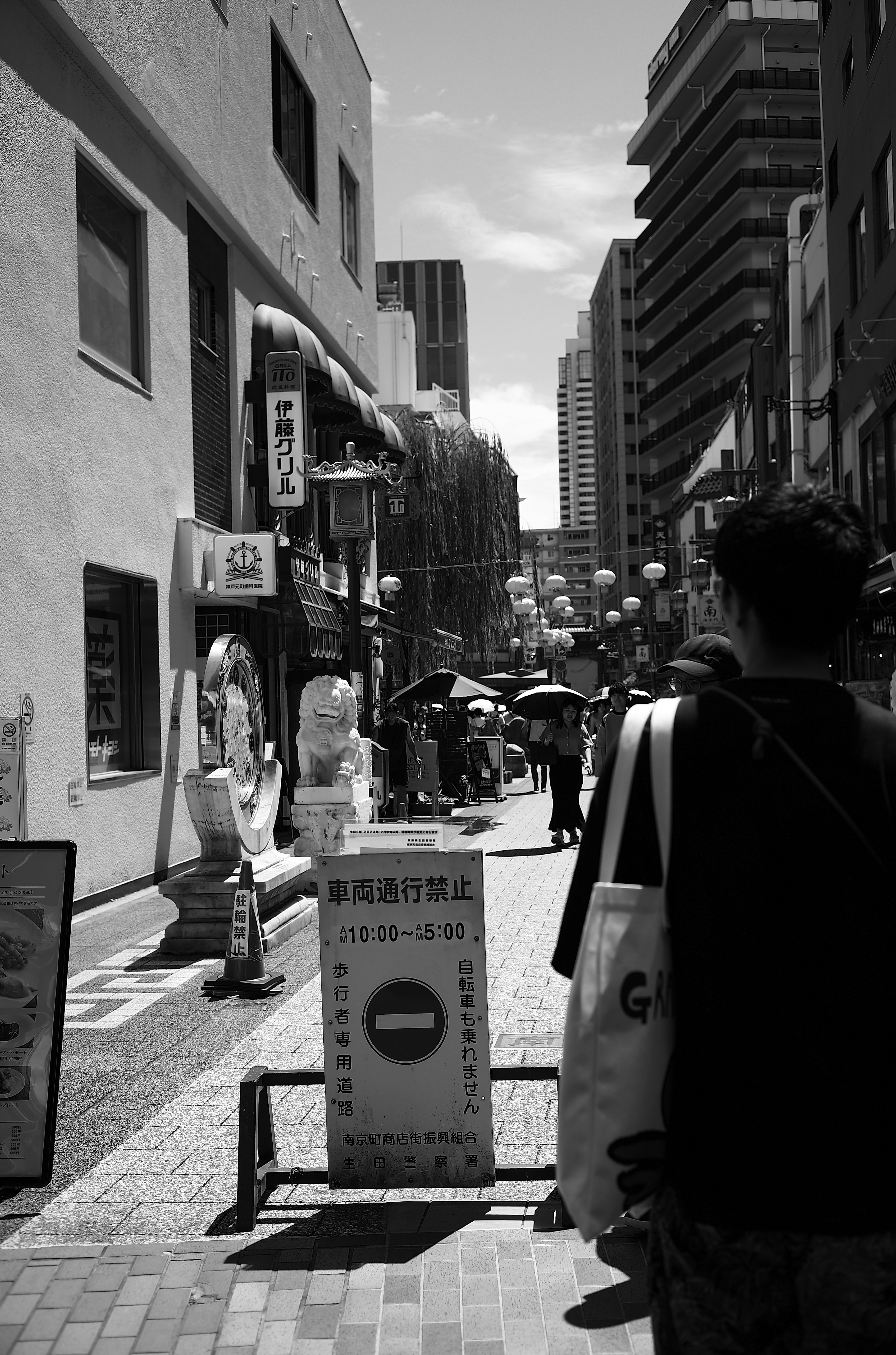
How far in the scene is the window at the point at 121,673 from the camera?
1230 centimetres

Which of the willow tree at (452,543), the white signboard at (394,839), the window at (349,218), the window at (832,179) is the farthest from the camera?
the willow tree at (452,543)

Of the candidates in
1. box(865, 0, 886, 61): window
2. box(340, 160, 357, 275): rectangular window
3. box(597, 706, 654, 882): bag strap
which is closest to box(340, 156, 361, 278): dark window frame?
box(340, 160, 357, 275): rectangular window

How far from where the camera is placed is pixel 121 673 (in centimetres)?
1318

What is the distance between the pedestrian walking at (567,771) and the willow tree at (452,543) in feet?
56.3

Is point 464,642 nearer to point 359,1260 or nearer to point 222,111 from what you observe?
point 222,111

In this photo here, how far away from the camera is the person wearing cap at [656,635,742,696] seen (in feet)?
20.7

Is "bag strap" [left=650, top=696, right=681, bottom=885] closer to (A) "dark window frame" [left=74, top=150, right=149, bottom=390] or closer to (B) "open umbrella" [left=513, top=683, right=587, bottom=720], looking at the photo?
(A) "dark window frame" [left=74, top=150, right=149, bottom=390]

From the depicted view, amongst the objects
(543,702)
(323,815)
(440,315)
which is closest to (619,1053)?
(323,815)

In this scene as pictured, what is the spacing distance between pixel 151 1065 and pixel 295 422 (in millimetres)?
12217

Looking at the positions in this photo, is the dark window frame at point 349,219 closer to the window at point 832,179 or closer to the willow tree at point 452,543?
the willow tree at point 452,543

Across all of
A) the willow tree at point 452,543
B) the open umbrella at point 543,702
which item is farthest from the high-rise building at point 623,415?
the open umbrella at point 543,702

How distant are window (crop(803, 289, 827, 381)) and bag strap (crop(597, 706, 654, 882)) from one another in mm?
29137

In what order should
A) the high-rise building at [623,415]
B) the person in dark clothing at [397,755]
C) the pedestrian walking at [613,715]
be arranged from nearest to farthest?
the pedestrian walking at [613,715] → the person in dark clothing at [397,755] → the high-rise building at [623,415]

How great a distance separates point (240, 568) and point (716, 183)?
68.9 metres
